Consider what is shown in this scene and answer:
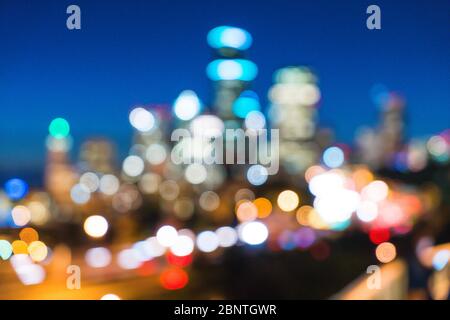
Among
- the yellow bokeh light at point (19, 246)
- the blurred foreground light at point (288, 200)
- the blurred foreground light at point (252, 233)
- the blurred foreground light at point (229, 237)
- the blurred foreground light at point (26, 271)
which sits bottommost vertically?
the yellow bokeh light at point (19, 246)

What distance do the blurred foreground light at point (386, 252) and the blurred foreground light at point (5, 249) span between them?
5.56ft

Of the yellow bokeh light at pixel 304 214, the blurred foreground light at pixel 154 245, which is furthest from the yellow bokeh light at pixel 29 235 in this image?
the yellow bokeh light at pixel 304 214

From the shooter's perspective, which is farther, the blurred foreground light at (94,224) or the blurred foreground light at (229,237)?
the blurred foreground light at (229,237)

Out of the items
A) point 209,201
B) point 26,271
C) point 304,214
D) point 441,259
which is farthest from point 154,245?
point 441,259

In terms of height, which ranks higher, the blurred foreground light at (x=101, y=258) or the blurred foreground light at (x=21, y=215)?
the blurred foreground light at (x=101, y=258)

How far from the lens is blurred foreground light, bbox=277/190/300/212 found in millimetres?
5869

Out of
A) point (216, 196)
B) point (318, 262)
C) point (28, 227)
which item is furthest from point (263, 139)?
point (318, 262)

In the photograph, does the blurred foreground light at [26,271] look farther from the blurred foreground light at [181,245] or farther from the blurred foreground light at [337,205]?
the blurred foreground light at [337,205]

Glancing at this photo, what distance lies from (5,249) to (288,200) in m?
3.01

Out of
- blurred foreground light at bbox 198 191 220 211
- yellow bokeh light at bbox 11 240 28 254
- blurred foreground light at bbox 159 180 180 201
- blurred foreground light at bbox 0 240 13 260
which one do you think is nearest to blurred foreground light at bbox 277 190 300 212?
blurred foreground light at bbox 198 191 220 211

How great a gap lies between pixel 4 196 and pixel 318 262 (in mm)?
2718

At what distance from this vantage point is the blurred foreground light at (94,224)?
174 inches

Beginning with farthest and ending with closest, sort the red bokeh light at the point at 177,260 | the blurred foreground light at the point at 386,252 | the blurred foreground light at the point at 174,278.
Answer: the red bokeh light at the point at 177,260
the blurred foreground light at the point at 174,278
the blurred foreground light at the point at 386,252

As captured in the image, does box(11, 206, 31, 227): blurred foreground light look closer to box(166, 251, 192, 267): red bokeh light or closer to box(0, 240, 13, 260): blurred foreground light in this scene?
box(0, 240, 13, 260): blurred foreground light
